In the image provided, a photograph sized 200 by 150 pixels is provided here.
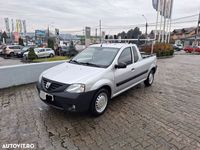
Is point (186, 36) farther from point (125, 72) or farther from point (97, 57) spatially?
point (97, 57)

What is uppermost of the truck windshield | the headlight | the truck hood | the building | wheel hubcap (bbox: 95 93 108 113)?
the building

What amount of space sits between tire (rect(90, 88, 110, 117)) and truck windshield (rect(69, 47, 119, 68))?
639 millimetres

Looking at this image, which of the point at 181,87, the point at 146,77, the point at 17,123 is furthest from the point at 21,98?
the point at 181,87

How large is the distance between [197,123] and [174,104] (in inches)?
38.1

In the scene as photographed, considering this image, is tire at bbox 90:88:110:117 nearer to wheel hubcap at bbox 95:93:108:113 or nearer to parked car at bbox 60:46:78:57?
wheel hubcap at bbox 95:93:108:113

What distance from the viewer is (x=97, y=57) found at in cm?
396

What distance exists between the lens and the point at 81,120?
129 inches

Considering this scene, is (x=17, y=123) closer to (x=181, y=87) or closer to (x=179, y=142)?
(x=179, y=142)

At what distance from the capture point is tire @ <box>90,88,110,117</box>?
3.18m

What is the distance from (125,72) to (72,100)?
1.73 metres

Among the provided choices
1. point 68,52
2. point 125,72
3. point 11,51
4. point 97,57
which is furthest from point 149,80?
point 11,51

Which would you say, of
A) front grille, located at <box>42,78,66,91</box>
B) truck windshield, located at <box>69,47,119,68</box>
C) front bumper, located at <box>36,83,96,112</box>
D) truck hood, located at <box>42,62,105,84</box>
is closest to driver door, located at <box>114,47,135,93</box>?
truck windshield, located at <box>69,47,119,68</box>

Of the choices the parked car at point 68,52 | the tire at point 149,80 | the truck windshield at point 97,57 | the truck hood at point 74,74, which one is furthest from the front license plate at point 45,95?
the parked car at point 68,52

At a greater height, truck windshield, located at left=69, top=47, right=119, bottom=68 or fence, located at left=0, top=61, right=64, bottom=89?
truck windshield, located at left=69, top=47, right=119, bottom=68
